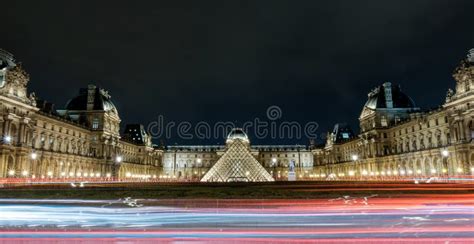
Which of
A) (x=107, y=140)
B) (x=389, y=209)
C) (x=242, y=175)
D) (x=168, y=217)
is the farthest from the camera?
(x=107, y=140)

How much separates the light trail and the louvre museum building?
3496cm

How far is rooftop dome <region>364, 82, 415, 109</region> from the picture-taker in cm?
6981

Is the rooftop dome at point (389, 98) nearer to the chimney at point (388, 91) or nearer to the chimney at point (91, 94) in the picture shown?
the chimney at point (388, 91)

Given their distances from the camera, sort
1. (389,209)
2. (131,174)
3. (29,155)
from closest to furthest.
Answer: (389,209) → (29,155) → (131,174)

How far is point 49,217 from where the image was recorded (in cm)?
1023

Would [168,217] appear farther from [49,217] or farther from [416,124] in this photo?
[416,124]

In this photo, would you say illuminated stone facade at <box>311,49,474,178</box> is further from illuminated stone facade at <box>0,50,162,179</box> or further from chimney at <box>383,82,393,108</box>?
illuminated stone facade at <box>0,50,162,179</box>

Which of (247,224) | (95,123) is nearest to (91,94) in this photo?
(95,123)

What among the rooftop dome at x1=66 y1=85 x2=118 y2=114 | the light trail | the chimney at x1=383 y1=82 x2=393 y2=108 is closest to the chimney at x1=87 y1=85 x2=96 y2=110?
the rooftop dome at x1=66 y1=85 x2=118 y2=114

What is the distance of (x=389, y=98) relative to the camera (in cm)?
7031

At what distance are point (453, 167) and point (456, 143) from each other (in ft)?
12.2

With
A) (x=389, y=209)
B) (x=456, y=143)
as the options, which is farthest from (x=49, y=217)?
(x=456, y=143)

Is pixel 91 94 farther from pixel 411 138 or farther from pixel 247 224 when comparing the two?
A: pixel 247 224

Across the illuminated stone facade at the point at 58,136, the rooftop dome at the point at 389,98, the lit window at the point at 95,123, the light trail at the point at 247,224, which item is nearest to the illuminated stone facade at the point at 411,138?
the rooftop dome at the point at 389,98
